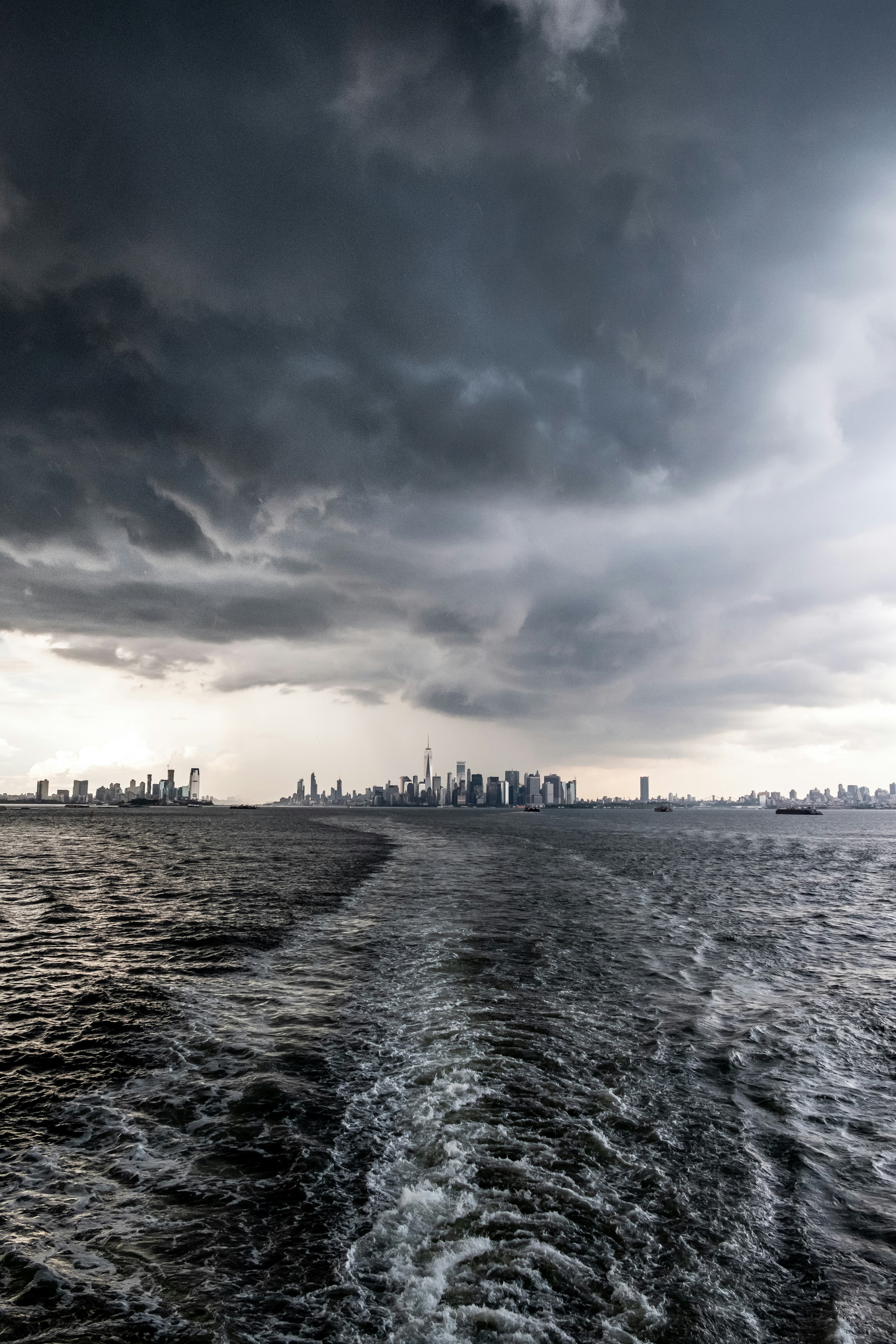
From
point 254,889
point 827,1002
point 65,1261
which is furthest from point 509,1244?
point 254,889

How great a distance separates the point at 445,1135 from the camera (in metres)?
10.6

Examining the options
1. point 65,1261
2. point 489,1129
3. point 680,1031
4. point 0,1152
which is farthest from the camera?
point 680,1031

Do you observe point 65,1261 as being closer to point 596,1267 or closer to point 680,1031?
point 596,1267

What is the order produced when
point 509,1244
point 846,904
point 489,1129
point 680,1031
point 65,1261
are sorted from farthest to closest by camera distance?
point 846,904, point 680,1031, point 489,1129, point 509,1244, point 65,1261

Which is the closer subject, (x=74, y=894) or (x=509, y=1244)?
(x=509, y=1244)

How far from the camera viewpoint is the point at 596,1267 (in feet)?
24.7

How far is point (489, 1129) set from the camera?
10.7 meters

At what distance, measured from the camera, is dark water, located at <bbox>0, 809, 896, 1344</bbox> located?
6.93 m

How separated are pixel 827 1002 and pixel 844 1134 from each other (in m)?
8.93

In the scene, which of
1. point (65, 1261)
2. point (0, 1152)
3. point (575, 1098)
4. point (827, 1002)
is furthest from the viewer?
point (827, 1002)

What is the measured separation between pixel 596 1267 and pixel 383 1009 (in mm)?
10182

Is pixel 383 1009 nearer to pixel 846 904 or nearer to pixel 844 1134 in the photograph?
pixel 844 1134

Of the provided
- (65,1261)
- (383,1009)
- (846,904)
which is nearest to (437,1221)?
(65,1261)

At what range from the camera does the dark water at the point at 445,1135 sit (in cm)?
693
